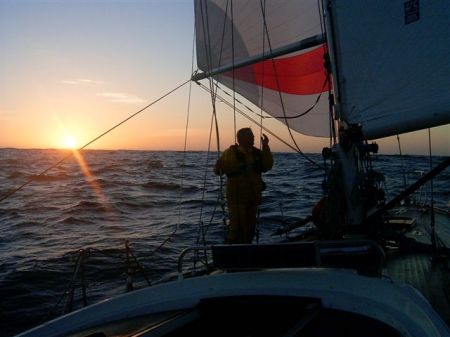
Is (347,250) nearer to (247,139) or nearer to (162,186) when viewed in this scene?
(247,139)

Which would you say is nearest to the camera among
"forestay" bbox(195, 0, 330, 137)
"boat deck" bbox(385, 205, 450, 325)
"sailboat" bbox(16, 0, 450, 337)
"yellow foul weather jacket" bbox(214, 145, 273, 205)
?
"sailboat" bbox(16, 0, 450, 337)

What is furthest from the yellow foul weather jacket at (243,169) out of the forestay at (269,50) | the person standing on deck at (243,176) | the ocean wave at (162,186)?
the ocean wave at (162,186)

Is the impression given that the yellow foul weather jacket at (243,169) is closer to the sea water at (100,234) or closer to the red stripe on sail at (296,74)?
the sea water at (100,234)

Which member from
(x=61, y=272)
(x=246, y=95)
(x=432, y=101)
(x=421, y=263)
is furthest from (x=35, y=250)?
(x=432, y=101)

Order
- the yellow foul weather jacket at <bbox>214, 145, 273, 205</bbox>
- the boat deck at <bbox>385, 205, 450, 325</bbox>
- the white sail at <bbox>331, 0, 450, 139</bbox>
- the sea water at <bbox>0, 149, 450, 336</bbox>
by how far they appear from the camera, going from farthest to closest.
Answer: the sea water at <bbox>0, 149, 450, 336</bbox>
the yellow foul weather jacket at <bbox>214, 145, 273, 205</bbox>
the white sail at <bbox>331, 0, 450, 139</bbox>
the boat deck at <bbox>385, 205, 450, 325</bbox>

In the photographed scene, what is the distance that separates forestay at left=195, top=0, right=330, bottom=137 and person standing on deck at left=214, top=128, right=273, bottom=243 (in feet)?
6.30

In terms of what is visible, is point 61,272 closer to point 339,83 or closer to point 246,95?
point 246,95

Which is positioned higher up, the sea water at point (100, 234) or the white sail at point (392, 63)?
the white sail at point (392, 63)

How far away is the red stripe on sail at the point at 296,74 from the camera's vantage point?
27.3ft

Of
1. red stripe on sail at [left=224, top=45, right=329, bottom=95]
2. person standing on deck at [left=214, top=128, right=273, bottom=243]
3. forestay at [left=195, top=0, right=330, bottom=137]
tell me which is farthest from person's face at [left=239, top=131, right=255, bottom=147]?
red stripe on sail at [left=224, top=45, right=329, bottom=95]

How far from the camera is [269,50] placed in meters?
7.87

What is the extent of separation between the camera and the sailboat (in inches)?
103

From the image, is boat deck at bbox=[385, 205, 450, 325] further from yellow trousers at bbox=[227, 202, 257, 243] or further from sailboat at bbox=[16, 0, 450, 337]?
yellow trousers at bbox=[227, 202, 257, 243]

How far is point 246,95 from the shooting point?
8.83m
